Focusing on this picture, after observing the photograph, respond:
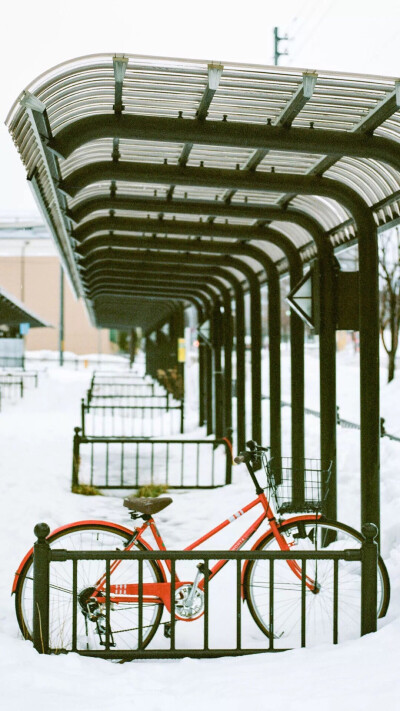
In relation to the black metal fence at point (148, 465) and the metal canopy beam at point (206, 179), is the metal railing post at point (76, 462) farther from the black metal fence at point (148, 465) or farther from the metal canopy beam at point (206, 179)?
the metal canopy beam at point (206, 179)

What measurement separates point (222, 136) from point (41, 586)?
293cm

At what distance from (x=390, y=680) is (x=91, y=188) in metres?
5.10

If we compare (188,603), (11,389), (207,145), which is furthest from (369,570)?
(11,389)

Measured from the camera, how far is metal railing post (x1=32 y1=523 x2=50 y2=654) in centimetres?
366

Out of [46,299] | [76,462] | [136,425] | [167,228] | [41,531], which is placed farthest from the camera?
[46,299]

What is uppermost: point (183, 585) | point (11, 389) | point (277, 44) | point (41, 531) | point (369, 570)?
point (277, 44)

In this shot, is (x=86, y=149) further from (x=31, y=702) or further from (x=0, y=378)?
(x=0, y=378)

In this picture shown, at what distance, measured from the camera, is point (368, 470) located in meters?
5.40

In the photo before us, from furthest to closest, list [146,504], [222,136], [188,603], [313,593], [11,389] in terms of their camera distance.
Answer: [11,389] < [222,136] < [313,593] < [188,603] < [146,504]

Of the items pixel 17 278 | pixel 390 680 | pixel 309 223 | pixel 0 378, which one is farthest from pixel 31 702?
pixel 17 278

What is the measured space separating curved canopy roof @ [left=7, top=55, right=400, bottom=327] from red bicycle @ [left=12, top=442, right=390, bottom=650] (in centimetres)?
215

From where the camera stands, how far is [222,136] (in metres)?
4.66

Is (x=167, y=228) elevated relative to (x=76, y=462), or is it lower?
elevated

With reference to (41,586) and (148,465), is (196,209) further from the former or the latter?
(148,465)
